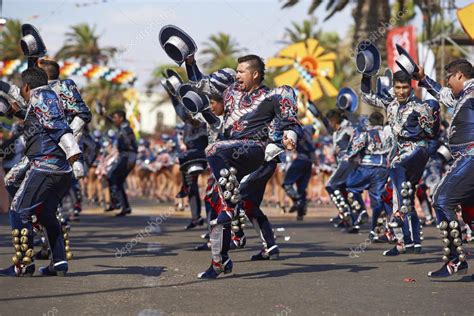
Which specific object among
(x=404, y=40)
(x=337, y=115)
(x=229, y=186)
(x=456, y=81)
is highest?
(x=404, y=40)

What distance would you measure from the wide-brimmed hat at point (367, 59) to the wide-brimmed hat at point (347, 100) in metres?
4.63

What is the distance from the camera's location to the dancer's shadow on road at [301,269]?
9.25 meters

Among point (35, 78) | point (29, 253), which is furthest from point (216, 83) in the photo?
point (29, 253)

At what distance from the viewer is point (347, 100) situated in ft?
53.4

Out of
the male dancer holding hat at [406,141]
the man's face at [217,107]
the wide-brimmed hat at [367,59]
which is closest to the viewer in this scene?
the man's face at [217,107]

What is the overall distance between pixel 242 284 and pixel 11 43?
1947 inches

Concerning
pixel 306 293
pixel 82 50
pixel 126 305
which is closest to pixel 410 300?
pixel 306 293

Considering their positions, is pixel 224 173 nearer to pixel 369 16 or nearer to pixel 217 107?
pixel 217 107

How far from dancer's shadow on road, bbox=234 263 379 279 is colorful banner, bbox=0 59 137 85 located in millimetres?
24472

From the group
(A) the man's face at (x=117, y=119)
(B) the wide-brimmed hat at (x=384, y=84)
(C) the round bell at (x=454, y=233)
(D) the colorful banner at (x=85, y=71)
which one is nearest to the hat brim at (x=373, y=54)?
(B) the wide-brimmed hat at (x=384, y=84)

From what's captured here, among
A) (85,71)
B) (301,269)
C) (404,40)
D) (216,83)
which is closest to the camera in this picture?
(216,83)

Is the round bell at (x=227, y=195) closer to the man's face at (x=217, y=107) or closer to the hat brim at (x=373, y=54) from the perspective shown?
the man's face at (x=217, y=107)

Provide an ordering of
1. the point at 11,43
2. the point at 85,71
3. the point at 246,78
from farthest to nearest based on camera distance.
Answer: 1. the point at 11,43
2. the point at 85,71
3. the point at 246,78

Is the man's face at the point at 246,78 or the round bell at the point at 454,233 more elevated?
the man's face at the point at 246,78
